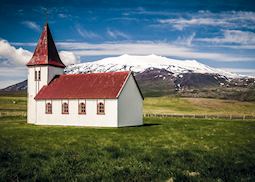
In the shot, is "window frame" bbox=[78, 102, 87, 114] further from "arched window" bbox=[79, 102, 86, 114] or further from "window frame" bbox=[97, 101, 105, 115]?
"window frame" bbox=[97, 101, 105, 115]

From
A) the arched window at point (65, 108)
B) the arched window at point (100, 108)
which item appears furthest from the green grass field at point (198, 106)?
the arched window at point (100, 108)

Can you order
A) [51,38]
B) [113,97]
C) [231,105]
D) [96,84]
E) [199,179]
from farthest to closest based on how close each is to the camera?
[231,105] < [51,38] < [96,84] < [113,97] < [199,179]

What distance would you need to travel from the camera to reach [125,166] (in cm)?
1257

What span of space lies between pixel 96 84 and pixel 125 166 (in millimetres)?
40580

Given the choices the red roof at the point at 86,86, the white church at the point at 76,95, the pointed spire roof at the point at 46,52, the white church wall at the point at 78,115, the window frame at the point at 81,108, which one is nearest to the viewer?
the white church wall at the point at 78,115

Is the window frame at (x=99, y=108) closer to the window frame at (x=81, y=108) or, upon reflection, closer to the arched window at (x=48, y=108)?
the window frame at (x=81, y=108)

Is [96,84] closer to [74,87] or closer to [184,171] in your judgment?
[74,87]

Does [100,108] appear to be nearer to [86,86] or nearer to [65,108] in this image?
[86,86]

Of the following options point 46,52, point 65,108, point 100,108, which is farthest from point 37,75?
point 100,108

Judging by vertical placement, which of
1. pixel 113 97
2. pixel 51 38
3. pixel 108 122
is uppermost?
pixel 51 38

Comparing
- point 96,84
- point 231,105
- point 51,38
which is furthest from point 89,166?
point 231,105

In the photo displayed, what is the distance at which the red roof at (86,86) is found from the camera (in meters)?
49.7

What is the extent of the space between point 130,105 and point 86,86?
26.7ft

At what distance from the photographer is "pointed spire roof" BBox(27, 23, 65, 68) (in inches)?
2307
